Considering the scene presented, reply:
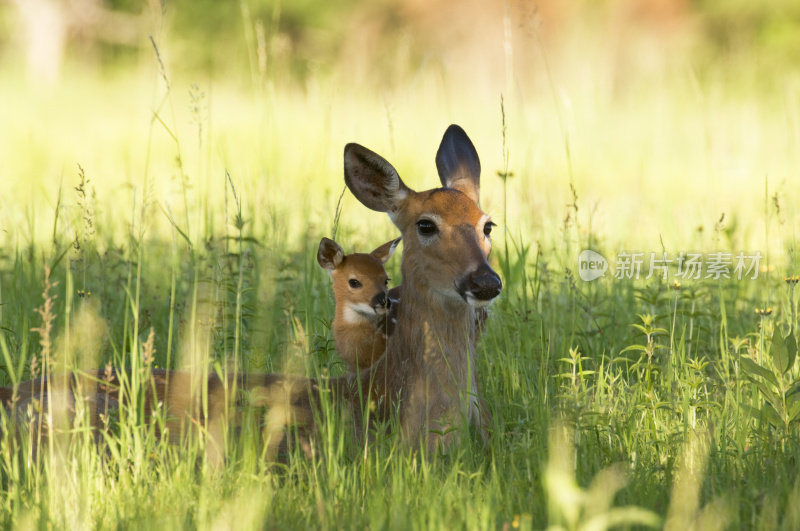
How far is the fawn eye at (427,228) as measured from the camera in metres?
4.33

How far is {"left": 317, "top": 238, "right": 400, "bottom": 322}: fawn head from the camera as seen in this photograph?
15.3ft

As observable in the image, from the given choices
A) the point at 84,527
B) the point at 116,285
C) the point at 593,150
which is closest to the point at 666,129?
the point at 593,150

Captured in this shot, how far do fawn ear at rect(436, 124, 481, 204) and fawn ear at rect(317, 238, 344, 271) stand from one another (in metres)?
0.61

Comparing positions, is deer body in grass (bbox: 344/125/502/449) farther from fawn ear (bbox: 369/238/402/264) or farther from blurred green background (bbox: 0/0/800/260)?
blurred green background (bbox: 0/0/800/260)

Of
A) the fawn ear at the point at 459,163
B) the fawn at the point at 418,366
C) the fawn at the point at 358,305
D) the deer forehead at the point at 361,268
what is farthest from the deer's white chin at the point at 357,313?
the fawn ear at the point at 459,163

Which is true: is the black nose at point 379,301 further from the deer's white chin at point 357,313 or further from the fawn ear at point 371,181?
the fawn ear at point 371,181

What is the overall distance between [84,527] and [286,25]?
31165 mm

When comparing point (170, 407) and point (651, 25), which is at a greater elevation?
point (651, 25)

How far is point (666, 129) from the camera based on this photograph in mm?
13586

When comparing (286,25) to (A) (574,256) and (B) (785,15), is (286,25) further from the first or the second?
(A) (574,256)

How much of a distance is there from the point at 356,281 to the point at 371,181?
45 centimetres

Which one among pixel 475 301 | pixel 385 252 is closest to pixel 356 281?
pixel 385 252

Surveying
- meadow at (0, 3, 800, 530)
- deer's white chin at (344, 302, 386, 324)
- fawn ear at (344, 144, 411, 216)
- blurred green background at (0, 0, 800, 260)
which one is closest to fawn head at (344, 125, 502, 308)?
fawn ear at (344, 144, 411, 216)

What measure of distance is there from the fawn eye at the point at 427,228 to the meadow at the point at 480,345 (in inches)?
12.2
